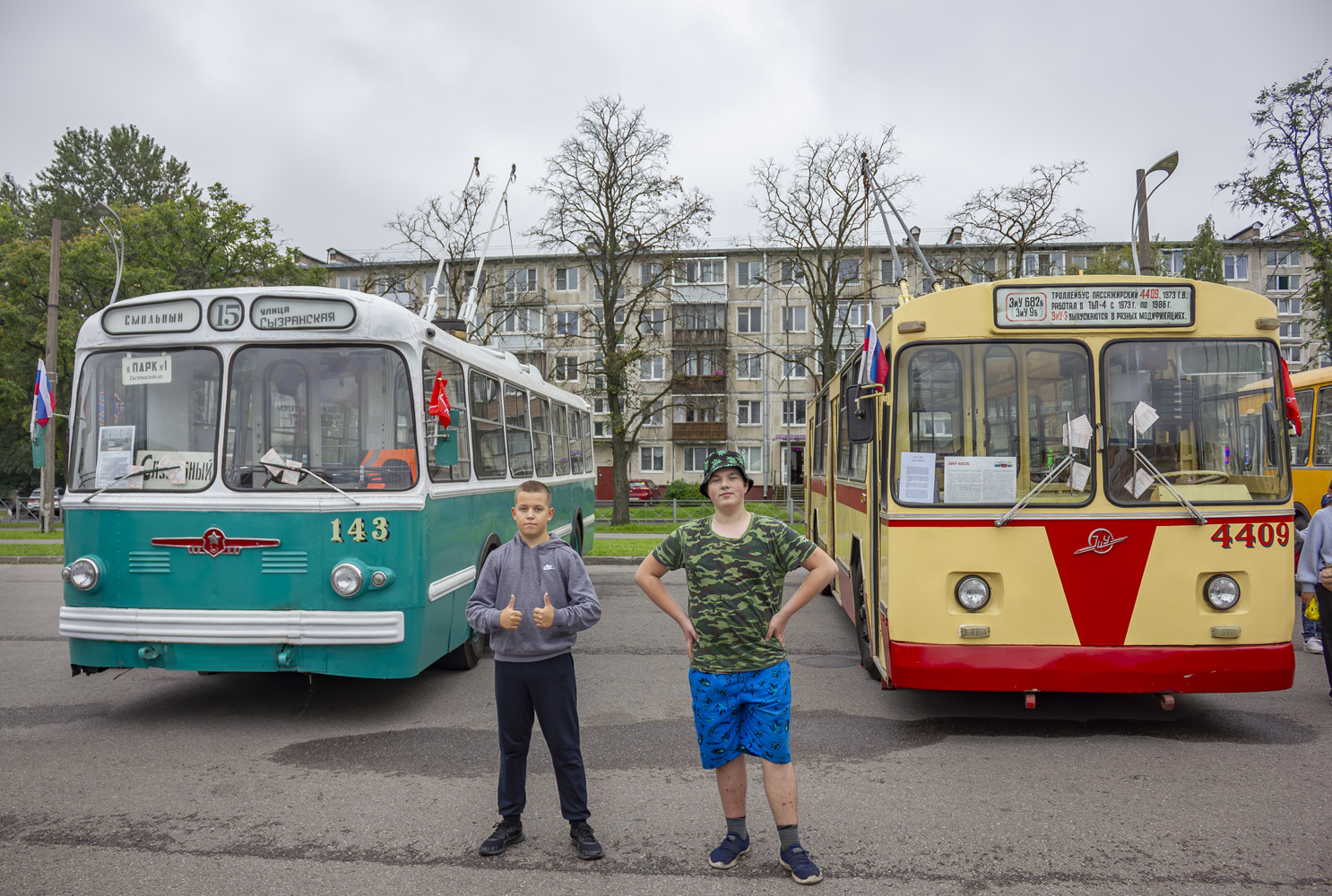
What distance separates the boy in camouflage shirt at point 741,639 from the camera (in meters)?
3.74

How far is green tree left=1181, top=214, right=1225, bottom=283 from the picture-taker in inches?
1635

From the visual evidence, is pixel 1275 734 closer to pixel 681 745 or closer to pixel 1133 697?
pixel 1133 697

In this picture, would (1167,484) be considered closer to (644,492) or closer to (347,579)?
(347,579)

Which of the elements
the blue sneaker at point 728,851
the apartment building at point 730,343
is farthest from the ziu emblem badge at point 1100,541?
the apartment building at point 730,343

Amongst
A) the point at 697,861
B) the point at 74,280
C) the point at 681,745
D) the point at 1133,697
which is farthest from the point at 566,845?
the point at 74,280

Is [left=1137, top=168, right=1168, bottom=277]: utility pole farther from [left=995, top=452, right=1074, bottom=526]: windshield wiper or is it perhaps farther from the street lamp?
[left=995, top=452, right=1074, bottom=526]: windshield wiper

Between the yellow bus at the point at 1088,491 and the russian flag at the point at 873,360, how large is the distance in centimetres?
10

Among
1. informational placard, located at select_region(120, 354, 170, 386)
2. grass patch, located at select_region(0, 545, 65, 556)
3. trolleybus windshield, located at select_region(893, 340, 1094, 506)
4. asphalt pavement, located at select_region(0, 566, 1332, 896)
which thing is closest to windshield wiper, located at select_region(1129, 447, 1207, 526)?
trolleybus windshield, located at select_region(893, 340, 1094, 506)

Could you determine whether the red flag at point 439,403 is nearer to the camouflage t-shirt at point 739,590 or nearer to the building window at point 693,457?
the camouflage t-shirt at point 739,590

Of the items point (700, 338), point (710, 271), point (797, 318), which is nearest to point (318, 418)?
point (700, 338)

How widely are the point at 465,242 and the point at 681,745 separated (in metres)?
29.1

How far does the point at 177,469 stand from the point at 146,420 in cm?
43

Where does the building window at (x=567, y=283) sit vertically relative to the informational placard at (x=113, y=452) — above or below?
above

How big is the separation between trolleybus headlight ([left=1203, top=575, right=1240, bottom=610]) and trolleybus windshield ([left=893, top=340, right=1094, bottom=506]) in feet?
2.92
